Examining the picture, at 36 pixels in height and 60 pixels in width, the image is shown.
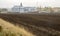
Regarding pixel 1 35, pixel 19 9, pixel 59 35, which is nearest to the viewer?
pixel 1 35

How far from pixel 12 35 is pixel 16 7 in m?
157

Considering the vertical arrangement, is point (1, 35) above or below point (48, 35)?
above

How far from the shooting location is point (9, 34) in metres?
17.6

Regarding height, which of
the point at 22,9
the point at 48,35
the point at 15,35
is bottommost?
the point at 22,9

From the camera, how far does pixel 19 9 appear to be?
17175cm

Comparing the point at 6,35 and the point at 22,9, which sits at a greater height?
the point at 6,35

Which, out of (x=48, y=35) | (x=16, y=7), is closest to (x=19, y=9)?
(x=16, y=7)

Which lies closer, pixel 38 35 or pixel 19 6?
pixel 38 35

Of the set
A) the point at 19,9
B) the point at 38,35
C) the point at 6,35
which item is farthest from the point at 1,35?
the point at 19,9

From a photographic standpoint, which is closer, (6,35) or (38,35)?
(6,35)

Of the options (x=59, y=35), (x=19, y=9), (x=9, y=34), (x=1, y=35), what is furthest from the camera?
(x=19, y=9)

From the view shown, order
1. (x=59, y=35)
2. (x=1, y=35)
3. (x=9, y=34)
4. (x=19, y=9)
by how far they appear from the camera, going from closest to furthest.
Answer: (x=1, y=35) < (x=9, y=34) < (x=59, y=35) < (x=19, y=9)

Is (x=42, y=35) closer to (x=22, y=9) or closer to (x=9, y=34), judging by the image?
(x=9, y=34)

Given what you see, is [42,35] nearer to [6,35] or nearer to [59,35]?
[59,35]
